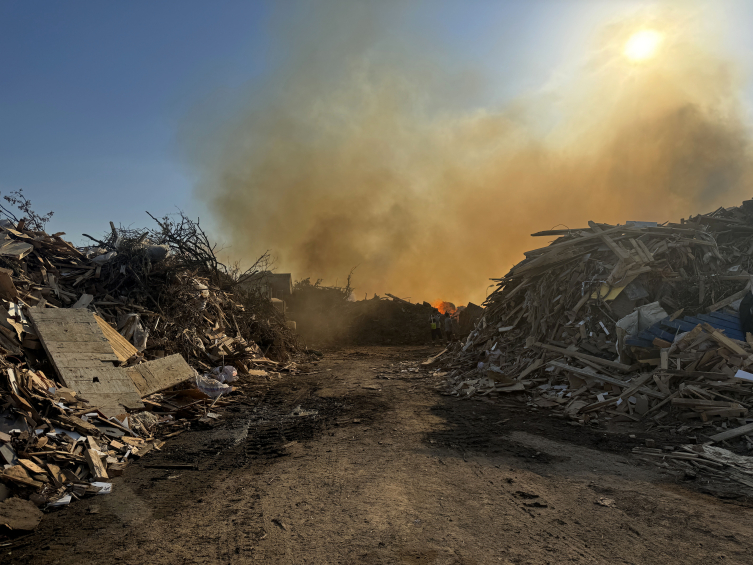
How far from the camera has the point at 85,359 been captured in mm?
6887

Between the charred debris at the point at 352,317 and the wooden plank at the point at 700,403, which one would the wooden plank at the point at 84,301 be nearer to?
the wooden plank at the point at 700,403

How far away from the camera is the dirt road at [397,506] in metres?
3.14

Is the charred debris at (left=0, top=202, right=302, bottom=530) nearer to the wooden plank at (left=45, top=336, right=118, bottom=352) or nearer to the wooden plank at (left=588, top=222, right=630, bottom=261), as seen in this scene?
the wooden plank at (left=45, top=336, right=118, bottom=352)

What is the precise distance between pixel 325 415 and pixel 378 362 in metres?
7.83

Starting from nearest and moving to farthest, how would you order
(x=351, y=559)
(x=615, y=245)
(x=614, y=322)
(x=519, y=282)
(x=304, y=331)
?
(x=351, y=559), (x=614, y=322), (x=615, y=245), (x=519, y=282), (x=304, y=331)

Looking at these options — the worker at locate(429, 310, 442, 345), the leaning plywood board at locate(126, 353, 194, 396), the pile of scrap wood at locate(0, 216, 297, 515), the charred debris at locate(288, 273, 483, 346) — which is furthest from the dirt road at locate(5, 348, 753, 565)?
the charred debris at locate(288, 273, 483, 346)

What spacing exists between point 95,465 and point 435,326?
58.9 feet

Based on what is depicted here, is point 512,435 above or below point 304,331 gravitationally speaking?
below

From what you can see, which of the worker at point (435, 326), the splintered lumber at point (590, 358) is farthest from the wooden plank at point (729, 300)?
the worker at point (435, 326)

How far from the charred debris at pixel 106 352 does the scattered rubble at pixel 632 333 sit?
569 centimetres

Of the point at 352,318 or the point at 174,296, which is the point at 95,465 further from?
the point at 352,318

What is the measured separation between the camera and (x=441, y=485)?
4.35 m

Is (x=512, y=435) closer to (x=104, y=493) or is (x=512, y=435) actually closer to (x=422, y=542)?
(x=422, y=542)

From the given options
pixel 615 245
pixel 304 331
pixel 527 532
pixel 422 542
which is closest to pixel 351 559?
pixel 422 542
